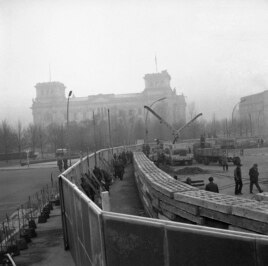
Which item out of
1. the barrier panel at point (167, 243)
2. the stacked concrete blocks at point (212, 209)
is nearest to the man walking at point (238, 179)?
the stacked concrete blocks at point (212, 209)

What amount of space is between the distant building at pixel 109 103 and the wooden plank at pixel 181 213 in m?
103

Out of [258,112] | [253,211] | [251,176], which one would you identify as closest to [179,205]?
[253,211]

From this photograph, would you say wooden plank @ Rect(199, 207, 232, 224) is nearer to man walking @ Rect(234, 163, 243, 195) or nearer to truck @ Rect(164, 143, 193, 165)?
man walking @ Rect(234, 163, 243, 195)

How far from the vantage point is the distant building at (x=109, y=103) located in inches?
4557

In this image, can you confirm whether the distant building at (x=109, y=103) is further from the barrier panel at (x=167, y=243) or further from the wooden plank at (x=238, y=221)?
the barrier panel at (x=167, y=243)

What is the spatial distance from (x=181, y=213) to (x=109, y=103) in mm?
108911

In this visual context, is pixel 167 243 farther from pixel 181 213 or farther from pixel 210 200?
pixel 181 213

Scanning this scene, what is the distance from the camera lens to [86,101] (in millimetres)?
116875

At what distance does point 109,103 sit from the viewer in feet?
382

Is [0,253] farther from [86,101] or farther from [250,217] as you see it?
[86,101]

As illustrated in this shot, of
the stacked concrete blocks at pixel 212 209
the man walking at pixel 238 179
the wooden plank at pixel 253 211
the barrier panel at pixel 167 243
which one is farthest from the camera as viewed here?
the man walking at pixel 238 179

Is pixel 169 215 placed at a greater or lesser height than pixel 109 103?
lesser

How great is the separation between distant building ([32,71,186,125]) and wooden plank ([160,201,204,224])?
102530mm

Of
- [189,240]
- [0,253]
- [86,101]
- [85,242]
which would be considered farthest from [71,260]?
[86,101]
